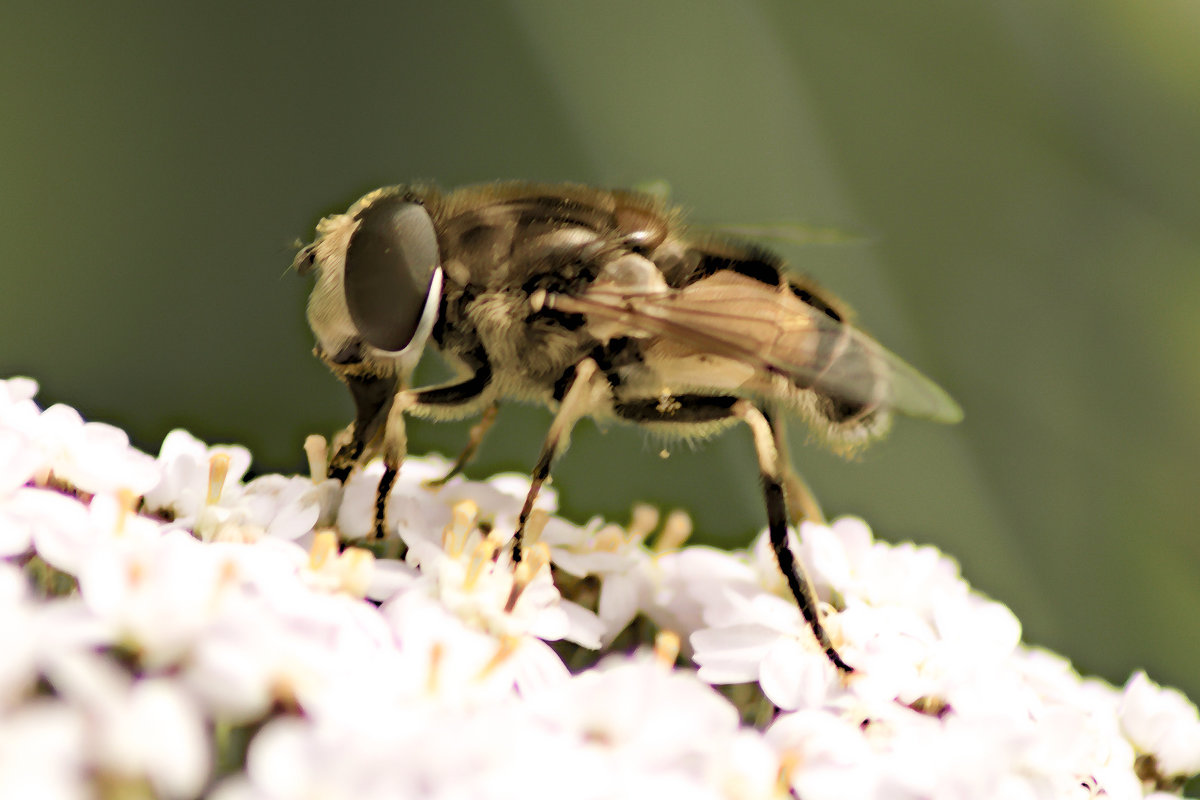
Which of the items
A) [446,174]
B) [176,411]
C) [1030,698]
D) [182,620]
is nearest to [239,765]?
[182,620]

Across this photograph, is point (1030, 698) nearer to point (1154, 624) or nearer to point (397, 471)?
point (397, 471)

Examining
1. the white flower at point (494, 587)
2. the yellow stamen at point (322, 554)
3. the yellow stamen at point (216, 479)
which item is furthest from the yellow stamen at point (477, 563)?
the yellow stamen at point (216, 479)

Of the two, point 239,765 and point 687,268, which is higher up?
point 687,268

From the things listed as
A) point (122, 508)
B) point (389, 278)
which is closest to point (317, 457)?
point (389, 278)

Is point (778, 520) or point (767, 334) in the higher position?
point (767, 334)

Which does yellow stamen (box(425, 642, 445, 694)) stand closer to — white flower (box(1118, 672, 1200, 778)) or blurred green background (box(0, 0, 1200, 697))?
white flower (box(1118, 672, 1200, 778))

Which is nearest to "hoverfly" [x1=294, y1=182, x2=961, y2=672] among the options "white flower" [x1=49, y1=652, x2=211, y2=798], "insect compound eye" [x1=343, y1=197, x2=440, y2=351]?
"insect compound eye" [x1=343, y1=197, x2=440, y2=351]

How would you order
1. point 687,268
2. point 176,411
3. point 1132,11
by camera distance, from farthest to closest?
point 176,411 → point 1132,11 → point 687,268

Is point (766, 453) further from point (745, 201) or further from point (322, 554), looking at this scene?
point (745, 201)
